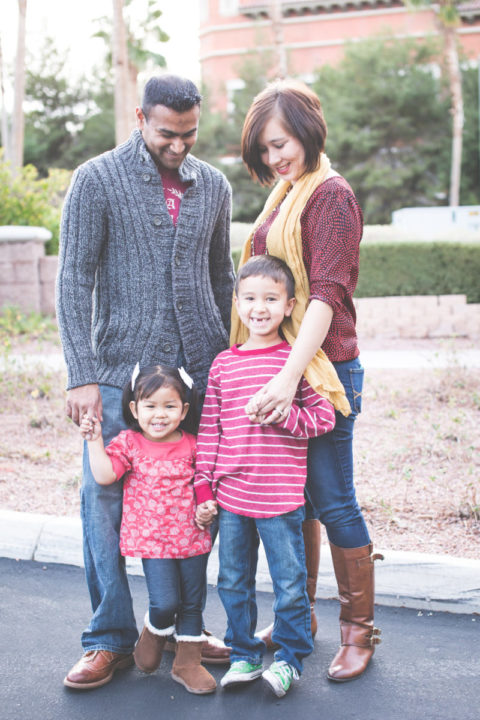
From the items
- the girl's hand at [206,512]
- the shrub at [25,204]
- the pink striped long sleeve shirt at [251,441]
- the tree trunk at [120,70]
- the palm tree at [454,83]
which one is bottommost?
the girl's hand at [206,512]

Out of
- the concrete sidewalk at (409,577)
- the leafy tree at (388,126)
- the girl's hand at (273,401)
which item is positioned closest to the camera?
the girl's hand at (273,401)

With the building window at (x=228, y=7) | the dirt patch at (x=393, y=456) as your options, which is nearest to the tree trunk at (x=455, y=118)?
the building window at (x=228, y=7)

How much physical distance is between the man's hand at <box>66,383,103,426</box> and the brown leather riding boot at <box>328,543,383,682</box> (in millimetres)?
1021

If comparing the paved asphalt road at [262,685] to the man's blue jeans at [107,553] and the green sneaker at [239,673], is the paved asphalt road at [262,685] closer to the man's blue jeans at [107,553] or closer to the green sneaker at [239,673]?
the green sneaker at [239,673]

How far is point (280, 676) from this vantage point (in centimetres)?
271

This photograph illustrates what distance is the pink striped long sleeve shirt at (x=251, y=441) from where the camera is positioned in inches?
104

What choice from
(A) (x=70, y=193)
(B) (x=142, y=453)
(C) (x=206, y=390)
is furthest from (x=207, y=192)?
(B) (x=142, y=453)

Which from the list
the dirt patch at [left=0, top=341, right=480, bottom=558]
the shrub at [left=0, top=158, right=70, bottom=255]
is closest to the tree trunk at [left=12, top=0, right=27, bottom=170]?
the shrub at [left=0, top=158, right=70, bottom=255]

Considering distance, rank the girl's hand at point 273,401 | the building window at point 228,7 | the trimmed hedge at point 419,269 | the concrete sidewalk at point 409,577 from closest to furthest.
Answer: the girl's hand at point 273,401 → the concrete sidewalk at point 409,577 → the trimmed hedge at point 419,269 → the building window at point 228,7

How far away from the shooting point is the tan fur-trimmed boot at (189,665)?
281cm

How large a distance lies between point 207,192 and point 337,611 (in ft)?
6.26

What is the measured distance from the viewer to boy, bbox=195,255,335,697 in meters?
2.65

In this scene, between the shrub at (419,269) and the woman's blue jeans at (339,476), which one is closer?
the woman's blue jeans at (339,476)

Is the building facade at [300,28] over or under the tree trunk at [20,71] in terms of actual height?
over
